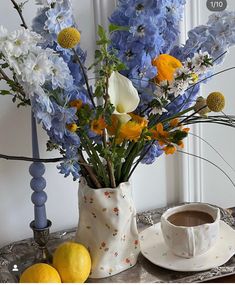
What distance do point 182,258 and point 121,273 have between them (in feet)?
0.35

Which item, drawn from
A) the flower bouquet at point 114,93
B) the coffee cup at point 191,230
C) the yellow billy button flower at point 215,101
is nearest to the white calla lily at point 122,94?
the flower bouquet at point 114,93

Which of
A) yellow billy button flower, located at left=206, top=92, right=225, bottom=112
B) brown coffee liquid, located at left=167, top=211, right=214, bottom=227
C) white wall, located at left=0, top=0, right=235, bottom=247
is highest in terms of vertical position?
yellow billy button flower, located at left=206, top=92, right=225, bottom=112

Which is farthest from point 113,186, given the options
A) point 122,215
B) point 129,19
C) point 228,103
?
point 228,103

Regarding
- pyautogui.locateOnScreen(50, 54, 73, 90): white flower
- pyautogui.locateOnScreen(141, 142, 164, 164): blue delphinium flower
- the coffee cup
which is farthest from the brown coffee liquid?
pyautogui.locateOnScreen(50, 54, 73, 90): white flower

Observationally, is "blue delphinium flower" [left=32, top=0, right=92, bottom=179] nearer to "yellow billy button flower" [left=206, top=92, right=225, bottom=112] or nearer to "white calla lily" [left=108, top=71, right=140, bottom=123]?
"white calla lily" [left=108, top=71, right=140, bottom=123]

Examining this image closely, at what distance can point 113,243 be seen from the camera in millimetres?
833

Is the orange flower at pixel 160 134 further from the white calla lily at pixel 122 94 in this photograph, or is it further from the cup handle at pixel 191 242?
the cup handle at pixel 191 242

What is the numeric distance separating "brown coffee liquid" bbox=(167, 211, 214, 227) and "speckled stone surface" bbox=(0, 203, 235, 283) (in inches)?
3.2

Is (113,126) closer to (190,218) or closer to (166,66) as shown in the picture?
(166,66)

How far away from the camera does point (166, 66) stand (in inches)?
30.6

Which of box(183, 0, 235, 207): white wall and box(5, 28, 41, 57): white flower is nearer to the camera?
box(5, 28, 41, 57): white flower

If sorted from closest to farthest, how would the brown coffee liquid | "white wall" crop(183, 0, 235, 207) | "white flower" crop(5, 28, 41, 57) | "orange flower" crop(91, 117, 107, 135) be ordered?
"white flower" crop(5, 28, 41, 57) < "orange flower" crop(91, 117, 107, 135) < the brown coffee liquid < "white wall" crop(183, 0, 235, 207)

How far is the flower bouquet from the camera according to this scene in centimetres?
68

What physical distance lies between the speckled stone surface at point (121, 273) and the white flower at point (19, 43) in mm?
402
